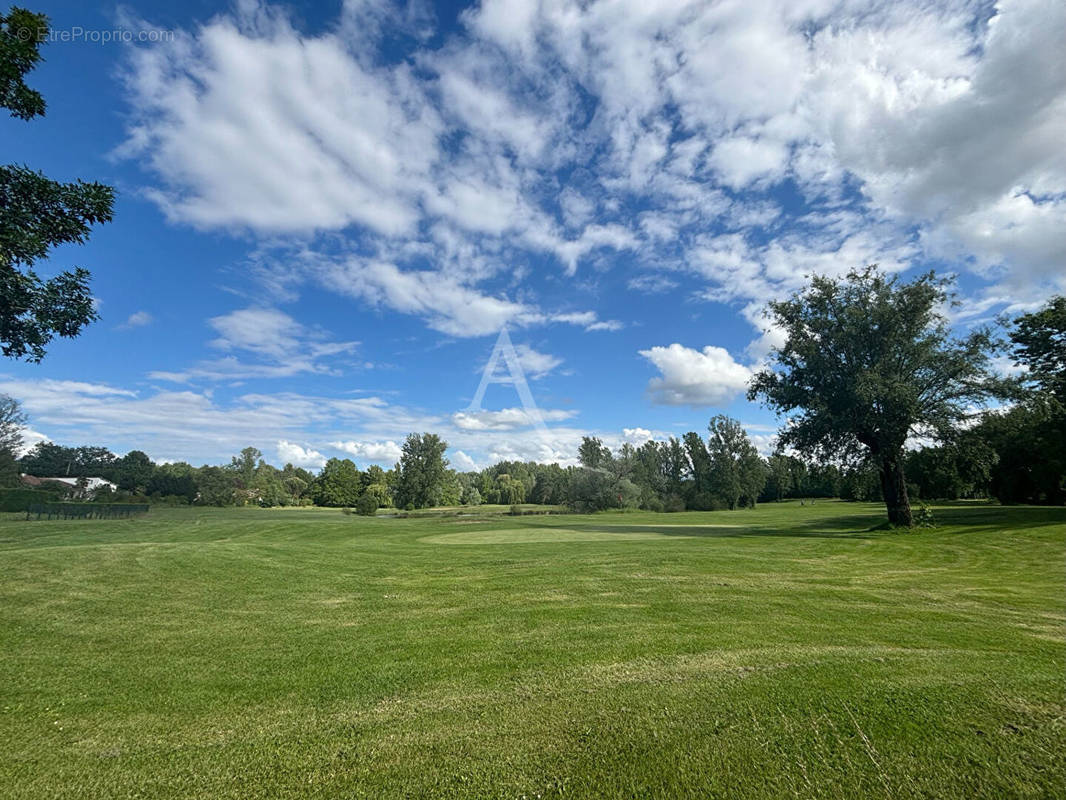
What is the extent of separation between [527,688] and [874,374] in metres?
24.3

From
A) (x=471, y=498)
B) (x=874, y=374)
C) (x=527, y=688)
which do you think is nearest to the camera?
(x=527, y=688)

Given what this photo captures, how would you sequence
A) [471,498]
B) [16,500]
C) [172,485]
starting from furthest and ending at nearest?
[471,498] < [172,485] < [16,500]

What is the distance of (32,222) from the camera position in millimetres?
10641

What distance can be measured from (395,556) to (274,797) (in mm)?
13418

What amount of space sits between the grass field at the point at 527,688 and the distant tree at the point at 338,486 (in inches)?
3475

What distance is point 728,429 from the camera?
291ft

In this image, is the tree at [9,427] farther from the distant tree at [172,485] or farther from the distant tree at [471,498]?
the distant tree at [471,498]

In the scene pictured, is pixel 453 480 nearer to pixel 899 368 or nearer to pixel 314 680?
pixel 899 368

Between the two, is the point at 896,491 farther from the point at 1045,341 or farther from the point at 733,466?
the point at 733,466

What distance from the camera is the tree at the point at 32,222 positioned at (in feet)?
32.2

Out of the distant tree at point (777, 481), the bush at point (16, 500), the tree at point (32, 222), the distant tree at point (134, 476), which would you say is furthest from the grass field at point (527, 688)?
the distant tree at point (134, 476)

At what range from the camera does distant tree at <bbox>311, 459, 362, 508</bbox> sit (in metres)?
95.1

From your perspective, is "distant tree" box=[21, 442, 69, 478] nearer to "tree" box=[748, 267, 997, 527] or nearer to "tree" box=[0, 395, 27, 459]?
"tree" box=[0, 395, 27, 459]

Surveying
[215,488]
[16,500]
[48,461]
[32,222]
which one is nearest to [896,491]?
[32,222]
